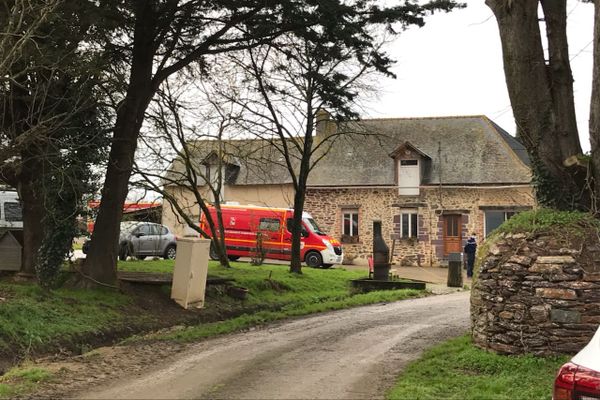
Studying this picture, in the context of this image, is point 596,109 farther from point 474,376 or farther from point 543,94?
point 474,376

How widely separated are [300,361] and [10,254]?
27.4 ft

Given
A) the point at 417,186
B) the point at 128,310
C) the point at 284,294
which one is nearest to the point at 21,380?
the point at 128,310

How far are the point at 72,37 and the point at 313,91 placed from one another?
33.2 ft

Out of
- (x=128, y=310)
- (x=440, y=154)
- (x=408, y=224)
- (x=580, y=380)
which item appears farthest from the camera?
(x=440, y=154)

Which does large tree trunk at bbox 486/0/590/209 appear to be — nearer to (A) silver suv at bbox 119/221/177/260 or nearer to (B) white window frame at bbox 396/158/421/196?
(A) silver suv at bbox 119/221/177/260

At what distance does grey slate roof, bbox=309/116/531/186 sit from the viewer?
31.4m

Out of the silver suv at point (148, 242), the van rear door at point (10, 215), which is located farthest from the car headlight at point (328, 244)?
the van rear door at point (10, 215)

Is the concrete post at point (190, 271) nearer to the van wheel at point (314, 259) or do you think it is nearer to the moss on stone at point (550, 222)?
the moss on stone at point (550, 222)

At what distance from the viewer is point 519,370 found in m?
7.89

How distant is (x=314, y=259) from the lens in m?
28.8

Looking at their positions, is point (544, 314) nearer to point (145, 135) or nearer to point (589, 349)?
point (589, 349)

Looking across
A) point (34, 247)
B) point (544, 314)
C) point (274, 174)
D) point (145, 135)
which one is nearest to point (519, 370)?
point (544, 314)

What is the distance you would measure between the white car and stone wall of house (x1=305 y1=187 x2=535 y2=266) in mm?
27517

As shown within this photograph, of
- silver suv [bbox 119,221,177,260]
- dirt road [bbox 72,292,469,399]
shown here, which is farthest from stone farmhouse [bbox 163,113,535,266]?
dirt road [bbox 72,292,469,399]
